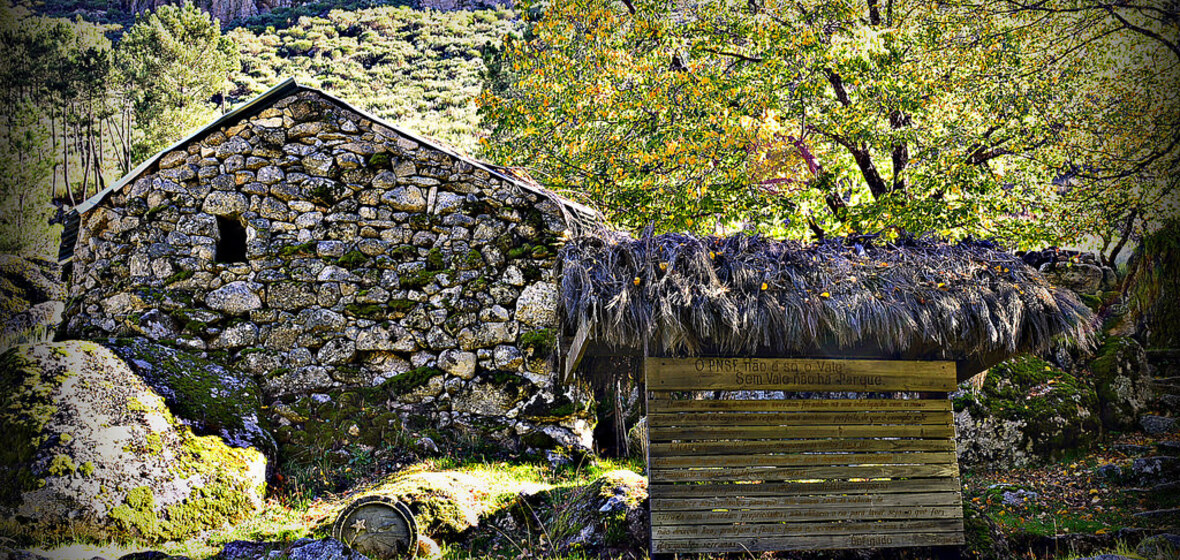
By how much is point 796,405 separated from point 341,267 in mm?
5501

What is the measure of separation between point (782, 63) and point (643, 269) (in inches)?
262

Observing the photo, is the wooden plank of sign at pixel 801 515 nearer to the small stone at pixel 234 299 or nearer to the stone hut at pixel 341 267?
the stone hut at pixel 341 267

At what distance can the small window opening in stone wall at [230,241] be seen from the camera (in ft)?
28.0

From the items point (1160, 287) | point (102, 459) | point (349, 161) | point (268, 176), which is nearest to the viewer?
point (102, 459)

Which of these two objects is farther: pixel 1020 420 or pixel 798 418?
pixel 1020 420

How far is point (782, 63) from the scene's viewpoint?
10.6 m

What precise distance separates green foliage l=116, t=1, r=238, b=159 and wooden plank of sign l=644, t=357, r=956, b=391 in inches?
901

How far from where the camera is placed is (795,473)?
516cm

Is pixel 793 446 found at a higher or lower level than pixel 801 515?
higher

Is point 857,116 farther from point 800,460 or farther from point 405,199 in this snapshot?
point 800,460

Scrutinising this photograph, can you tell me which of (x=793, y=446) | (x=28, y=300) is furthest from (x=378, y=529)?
(x=28, y=300)

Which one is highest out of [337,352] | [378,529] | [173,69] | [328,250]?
[173,69]

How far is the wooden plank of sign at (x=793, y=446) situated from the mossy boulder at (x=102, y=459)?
13.6 feet

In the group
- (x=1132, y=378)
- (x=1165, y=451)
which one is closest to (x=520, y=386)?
(x=1165, y=451)
